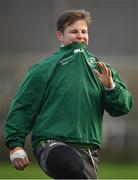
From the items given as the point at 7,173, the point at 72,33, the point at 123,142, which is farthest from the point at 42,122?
the point at 123,142

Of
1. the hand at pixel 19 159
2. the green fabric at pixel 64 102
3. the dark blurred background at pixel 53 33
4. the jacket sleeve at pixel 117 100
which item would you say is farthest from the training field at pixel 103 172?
the hand at pixel 19 159

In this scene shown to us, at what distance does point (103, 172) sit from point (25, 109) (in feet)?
31.6

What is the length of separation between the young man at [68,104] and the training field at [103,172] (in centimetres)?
819

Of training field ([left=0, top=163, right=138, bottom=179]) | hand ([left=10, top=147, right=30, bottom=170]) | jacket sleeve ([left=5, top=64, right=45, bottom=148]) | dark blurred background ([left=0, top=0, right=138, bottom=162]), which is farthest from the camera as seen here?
dark blurred background ([left=0, top=0, right=138, bottom=162])

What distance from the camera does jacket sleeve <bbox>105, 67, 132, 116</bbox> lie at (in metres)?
7.24

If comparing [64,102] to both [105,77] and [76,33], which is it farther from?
[76,33]

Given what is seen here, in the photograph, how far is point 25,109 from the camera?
23.8ft

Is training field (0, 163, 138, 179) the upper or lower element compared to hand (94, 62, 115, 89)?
lower

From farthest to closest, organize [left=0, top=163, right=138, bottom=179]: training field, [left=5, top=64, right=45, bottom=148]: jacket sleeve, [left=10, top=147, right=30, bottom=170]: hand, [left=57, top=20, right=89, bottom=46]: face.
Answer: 1. [left=0, top=163, right=138, bottom=179]: training field
2. [left=57, top=20, right=89, bottom=46]: face
3. [left=5, top=64, right=45, bottom=148]: jacket sleeve
4. [left=10, top=147, right=30, bottom=170]: hand

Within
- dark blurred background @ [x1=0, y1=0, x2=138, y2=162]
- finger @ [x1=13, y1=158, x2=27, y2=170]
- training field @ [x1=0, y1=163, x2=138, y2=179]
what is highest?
finger @ [x1=13, y1=158, x2=27, y2=170]

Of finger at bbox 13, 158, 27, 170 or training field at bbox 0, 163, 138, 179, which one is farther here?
training field at bbox 0, 163, 138, 179

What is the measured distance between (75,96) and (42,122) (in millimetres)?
301

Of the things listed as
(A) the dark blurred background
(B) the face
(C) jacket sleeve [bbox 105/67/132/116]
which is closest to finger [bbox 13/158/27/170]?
(C) jacket sleeve [bbox 105/67/132/116]

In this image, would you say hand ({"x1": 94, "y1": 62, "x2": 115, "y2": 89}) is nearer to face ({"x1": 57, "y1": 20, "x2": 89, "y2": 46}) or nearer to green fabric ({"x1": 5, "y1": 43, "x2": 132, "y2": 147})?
green fabric ({"x1": 5, "y1": 43, "x2": 132, "y2": 147})
